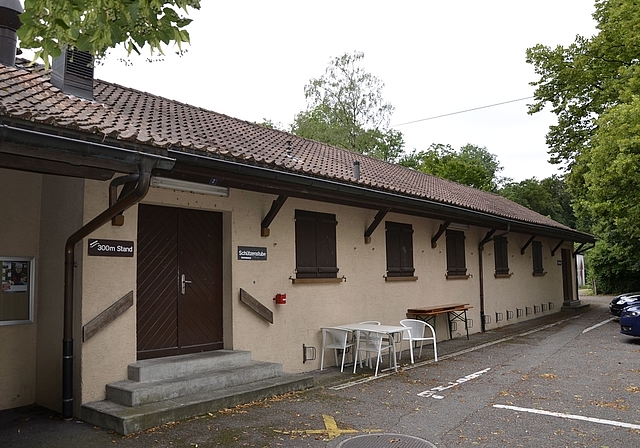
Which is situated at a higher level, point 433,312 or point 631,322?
point 433,312

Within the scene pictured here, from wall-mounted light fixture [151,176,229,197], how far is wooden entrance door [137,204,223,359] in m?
0.44

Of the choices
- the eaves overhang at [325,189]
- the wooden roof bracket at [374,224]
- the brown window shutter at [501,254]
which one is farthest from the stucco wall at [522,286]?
the wooden roof bracket at [374,224]

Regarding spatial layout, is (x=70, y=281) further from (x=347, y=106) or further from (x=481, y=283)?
(x=347, y=106)

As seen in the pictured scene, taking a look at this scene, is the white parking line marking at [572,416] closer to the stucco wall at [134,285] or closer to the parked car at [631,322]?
the stucco wall at [134,285]

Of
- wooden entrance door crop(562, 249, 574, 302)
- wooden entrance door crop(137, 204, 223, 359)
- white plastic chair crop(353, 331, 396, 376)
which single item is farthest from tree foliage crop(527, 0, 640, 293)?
wooden entrance door crop(137, 204, 223, 359)

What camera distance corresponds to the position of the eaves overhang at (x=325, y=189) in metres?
6.27

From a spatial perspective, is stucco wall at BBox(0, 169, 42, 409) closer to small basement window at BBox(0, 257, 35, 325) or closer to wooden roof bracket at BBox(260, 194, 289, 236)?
small basement window at BBox(0, 257, 35, 325)

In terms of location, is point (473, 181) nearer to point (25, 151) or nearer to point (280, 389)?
point (280, 389)

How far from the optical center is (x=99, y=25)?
12.6ft

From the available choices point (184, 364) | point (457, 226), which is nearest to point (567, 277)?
point (457, 226)

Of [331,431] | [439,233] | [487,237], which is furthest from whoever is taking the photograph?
[487,237]

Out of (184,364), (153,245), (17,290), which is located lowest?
(184,364)

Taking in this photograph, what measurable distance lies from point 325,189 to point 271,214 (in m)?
0.90

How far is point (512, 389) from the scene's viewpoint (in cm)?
708
